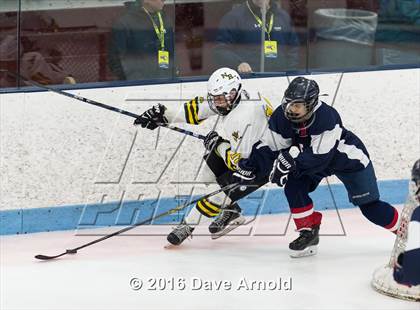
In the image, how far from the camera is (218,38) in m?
6.05

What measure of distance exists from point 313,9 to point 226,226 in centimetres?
150

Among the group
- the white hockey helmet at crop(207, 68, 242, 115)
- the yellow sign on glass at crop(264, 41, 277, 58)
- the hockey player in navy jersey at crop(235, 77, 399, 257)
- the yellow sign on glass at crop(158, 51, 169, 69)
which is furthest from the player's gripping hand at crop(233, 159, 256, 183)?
the yellow sign on glass at crop(264, 41, 277, 58)

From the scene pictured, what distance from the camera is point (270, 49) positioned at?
6145mm

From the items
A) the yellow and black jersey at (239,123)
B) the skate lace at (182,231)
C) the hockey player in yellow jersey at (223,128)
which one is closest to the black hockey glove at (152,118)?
the hockey player in yellow jersey at (223,128)

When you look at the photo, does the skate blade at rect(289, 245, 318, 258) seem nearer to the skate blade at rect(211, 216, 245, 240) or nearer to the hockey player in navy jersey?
the hockey player in navy jersey

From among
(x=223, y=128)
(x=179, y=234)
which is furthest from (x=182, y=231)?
(x=223, y=128)

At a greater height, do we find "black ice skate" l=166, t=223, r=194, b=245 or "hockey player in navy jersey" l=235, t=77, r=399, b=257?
"hockey player in navy jersey" l=235, t=77, r=399, b=257

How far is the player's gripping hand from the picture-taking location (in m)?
5.08

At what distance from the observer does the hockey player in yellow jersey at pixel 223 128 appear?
518 cm

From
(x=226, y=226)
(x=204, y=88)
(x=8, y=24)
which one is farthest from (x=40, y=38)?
(x=226, y=226)

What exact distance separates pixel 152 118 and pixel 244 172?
63 centimetres

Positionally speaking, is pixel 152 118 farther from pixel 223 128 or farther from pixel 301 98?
pixel 301 98

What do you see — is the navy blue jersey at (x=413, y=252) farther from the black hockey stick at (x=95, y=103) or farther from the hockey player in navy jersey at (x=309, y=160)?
the black hockey stick at (x=95, y=103)

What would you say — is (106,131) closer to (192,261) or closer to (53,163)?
(53,163)
